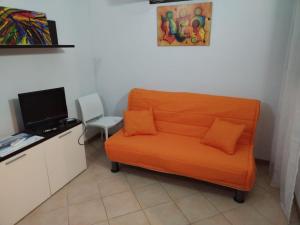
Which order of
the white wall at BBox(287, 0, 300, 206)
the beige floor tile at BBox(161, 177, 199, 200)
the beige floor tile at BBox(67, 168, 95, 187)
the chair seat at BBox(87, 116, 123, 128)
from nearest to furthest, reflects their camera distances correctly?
the white wall at BBox(287, 0, 300, 206) < the beige floor tile at BBox(161, 177, 199, 200) < the beige floor tile at BBox(67, 168, 95, 187) < the chair seat at BBox(87, 116, 123, 128)

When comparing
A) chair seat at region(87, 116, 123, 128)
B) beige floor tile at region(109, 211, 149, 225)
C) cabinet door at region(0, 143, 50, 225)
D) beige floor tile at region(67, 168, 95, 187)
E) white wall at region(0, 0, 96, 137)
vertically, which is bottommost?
beige floor tile at region(109, 211, 149, 225)

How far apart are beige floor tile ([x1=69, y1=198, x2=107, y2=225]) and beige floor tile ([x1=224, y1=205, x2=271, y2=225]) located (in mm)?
1170

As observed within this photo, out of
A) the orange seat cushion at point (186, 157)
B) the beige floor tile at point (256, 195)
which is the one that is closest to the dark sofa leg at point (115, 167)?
the orange seat cushion at point (186, 157)

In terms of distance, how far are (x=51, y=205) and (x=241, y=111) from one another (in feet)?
7.45

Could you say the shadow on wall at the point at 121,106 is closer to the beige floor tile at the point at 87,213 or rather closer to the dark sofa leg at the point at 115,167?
the dark sofa leg at the point at 115,167

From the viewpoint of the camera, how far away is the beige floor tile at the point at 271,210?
187 cm

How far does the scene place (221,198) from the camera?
2164 millimetres

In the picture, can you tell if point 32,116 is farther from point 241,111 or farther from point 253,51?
point 253,51

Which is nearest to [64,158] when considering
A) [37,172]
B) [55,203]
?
[37,172]

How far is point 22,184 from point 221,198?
6.34 feet

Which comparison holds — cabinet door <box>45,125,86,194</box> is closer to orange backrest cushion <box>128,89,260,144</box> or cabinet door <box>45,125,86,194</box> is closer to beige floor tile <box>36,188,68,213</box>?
beige floor tile <box>36,188,68,213</box>

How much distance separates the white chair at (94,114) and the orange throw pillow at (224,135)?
134cm

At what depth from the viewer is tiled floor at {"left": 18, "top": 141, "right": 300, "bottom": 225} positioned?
192 cm

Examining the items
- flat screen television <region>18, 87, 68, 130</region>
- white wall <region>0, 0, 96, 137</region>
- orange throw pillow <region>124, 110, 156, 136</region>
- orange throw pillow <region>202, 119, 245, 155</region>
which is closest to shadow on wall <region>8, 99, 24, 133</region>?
white wall <region>0, 0, 96, 137</region>
